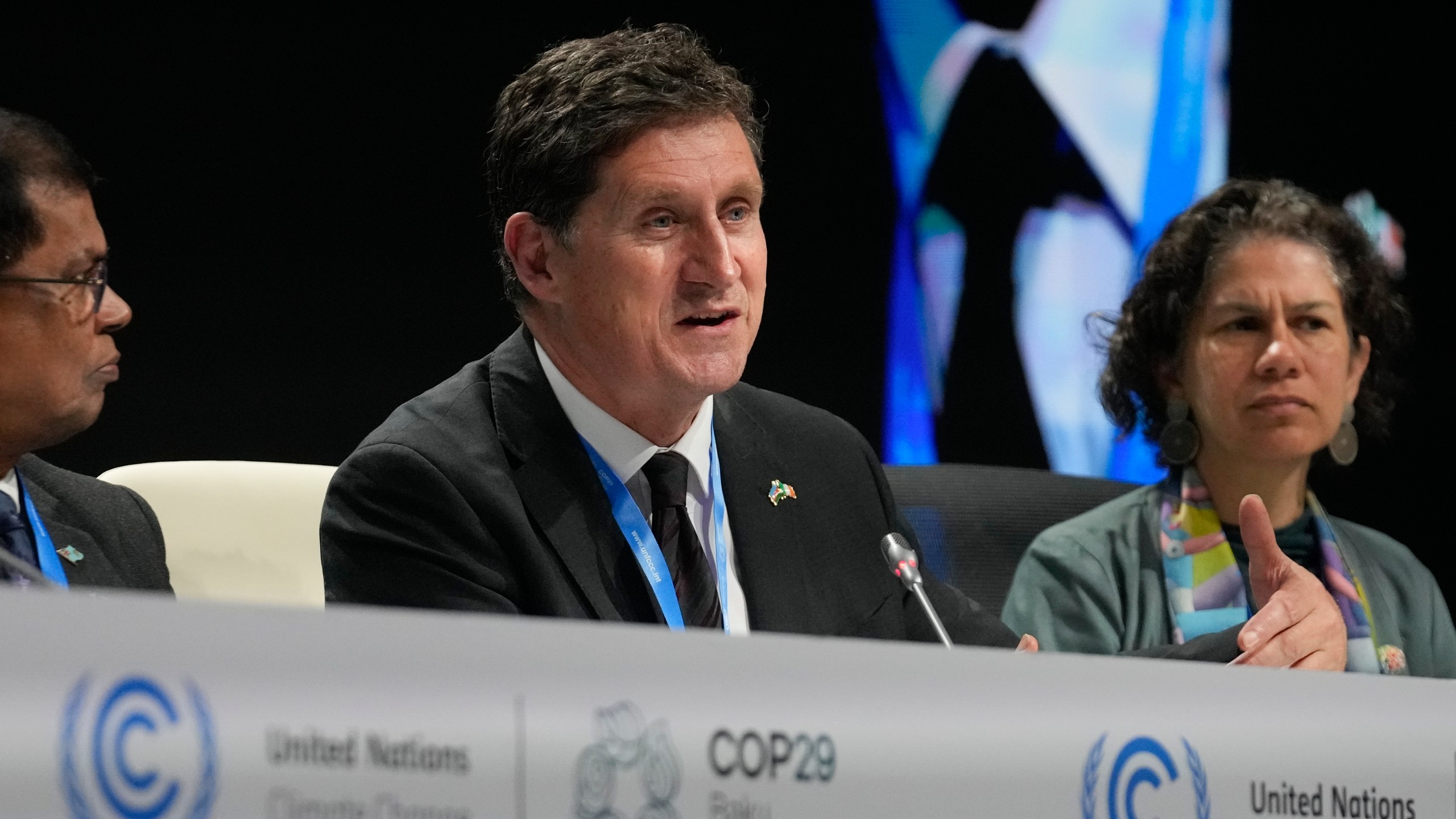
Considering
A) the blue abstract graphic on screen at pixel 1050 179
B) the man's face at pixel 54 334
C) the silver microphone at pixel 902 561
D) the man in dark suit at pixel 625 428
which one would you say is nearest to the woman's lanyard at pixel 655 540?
the man in dark suit at pixel 625 428

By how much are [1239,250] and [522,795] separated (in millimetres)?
2358

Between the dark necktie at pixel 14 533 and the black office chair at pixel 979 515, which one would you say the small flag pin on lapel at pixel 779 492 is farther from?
the dark necktie at pixel 14 533

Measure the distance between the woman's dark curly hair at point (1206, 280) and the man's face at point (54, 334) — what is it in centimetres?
183


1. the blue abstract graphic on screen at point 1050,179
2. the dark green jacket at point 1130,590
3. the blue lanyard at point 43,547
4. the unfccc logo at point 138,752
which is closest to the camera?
the unfccc logo at point 138,752

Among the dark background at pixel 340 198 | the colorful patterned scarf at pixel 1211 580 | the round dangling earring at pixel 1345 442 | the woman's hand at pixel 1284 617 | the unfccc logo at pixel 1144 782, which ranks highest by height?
the dark background at pixel 340 198

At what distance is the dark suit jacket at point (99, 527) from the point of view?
2.40m

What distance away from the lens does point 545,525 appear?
1.92 m

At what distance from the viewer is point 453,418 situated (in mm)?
2033

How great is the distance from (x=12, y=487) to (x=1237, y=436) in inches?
79.9

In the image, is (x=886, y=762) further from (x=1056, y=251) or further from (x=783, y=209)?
(x=1056, y=251)

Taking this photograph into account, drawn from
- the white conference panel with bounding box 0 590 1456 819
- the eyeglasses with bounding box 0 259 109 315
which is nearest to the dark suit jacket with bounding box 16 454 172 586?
the eyeglasses with bounding box 0 259 109 315

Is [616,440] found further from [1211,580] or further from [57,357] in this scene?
[1211,580]

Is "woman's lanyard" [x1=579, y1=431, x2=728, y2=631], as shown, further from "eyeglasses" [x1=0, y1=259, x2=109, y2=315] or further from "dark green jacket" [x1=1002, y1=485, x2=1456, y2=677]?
"eyeglasses" [x1=0, y1=259, x2=109, y2=315]

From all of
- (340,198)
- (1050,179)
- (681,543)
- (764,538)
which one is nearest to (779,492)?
(764,538)
